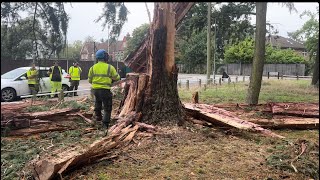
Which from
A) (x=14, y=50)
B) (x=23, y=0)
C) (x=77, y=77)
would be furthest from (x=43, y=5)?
(x=77, y=77)

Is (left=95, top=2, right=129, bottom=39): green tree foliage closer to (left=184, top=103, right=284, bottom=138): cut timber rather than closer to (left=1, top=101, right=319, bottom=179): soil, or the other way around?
(left=1, top=101, right=319, bottom=179): soil

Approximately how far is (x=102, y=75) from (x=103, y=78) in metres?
0.07

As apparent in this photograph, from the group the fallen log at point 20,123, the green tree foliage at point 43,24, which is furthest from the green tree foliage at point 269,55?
the green tree foliage at point 43,24

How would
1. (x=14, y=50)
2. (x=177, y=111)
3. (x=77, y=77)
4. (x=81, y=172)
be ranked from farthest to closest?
(x=77, y=77)
(x=177, y=111)
(x=81, y=172)
(x=14, y=50)

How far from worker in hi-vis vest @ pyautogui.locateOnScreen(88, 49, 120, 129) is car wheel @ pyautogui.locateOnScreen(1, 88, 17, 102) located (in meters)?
8.03

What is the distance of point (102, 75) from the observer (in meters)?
7.29

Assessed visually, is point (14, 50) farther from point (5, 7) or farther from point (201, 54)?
point (201, 54)

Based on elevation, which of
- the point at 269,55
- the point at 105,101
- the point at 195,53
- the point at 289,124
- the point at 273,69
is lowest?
the point at 289,124

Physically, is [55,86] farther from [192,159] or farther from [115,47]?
[192,159]

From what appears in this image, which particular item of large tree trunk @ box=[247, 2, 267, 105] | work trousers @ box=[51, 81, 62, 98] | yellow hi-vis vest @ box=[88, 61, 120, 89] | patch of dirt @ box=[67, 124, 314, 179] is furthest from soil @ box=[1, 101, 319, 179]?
work trousers @ box=[51, 81, 62, 98]

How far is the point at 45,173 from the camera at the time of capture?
4227mm

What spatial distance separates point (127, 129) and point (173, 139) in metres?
0.93

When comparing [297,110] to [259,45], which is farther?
[259,45]

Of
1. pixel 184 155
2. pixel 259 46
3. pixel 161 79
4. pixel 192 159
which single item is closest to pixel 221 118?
pixel 161 79
